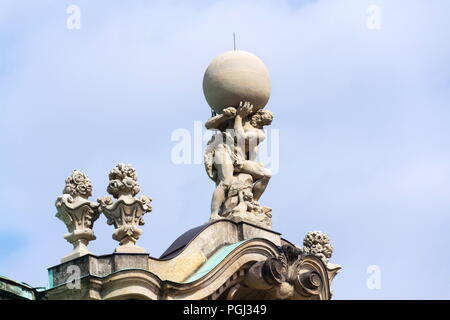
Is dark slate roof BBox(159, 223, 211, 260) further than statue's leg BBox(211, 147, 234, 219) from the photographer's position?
No

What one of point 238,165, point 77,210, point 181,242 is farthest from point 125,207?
point 238,165

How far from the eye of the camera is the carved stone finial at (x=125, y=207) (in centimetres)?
3050

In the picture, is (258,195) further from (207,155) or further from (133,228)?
(133,228)

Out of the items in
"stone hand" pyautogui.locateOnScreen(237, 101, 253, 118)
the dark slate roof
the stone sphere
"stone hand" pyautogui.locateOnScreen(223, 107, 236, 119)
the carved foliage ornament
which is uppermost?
the stone sphere

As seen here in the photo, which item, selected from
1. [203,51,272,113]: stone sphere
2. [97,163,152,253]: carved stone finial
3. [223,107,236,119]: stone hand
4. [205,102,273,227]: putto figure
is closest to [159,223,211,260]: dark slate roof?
[205,102,273,227]: putto figure

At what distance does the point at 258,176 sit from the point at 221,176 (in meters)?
0.73

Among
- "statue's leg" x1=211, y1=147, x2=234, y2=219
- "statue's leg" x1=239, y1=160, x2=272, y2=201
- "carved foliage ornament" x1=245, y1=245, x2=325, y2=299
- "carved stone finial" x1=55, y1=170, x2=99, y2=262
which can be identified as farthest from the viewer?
"statue's leg" x1=239, y1=160, x2=272, y2=201

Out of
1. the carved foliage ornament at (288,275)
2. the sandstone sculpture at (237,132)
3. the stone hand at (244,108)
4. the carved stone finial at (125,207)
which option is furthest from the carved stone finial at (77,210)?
the stone hand at (244,108)

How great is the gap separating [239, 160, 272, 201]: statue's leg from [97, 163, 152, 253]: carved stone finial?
10.6 feet

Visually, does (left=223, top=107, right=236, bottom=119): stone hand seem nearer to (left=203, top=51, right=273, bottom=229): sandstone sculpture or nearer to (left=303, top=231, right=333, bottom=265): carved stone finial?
(left=203, top=51, right=273, bottom=229): sandstone sculpture

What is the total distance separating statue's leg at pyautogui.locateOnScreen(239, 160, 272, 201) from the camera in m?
33.5

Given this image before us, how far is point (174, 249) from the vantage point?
3189 cm

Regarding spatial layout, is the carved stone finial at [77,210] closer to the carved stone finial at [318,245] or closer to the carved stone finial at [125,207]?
the carved stone finial at [125,207]
